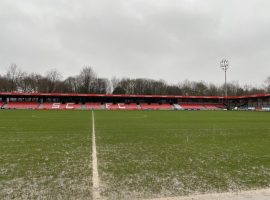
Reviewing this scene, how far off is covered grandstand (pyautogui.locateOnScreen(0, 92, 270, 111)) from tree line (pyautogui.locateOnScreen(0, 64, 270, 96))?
923 inches

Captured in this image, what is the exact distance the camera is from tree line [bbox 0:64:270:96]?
10231 cm

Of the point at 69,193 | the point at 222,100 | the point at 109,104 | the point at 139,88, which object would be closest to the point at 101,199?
the point at 69,193

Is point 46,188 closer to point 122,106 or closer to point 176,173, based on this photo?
point 176,173

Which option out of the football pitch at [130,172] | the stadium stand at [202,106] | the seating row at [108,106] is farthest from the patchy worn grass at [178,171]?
the stadium stand at [202,106]

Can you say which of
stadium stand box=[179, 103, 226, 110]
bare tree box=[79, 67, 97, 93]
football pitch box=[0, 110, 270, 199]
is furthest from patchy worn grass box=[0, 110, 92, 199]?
bare tree box=[79, 67, 97, 93]

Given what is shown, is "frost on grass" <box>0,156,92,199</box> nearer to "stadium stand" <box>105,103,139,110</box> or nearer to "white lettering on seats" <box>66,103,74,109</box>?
"white lettering on seats" <box>66,103,74,109</box>

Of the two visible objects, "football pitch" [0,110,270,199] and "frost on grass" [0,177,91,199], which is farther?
"football pitch" [0,110,270,199]

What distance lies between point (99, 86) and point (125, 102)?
1193 inches

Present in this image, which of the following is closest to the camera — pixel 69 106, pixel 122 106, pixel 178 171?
pixel 178 171

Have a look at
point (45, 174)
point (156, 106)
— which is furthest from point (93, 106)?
point (45, 174)

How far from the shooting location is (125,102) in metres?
88.9

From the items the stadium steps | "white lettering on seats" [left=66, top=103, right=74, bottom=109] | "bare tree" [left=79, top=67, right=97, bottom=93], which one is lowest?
the stadium steps

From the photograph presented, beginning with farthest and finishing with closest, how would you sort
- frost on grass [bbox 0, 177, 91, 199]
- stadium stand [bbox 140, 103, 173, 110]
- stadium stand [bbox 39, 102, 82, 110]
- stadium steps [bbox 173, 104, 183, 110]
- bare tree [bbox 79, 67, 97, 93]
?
bare tree [bbox 79, 67, 97, 93], stadium stand [bbox 140, 103, 173, 110], stadium steps [bbox 173, 104, 183, 110], stadium stand [bbox 39, 102, 82, 110], frost on grass [bbox 0, 177, 91, 199]

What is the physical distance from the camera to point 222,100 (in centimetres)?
9494
